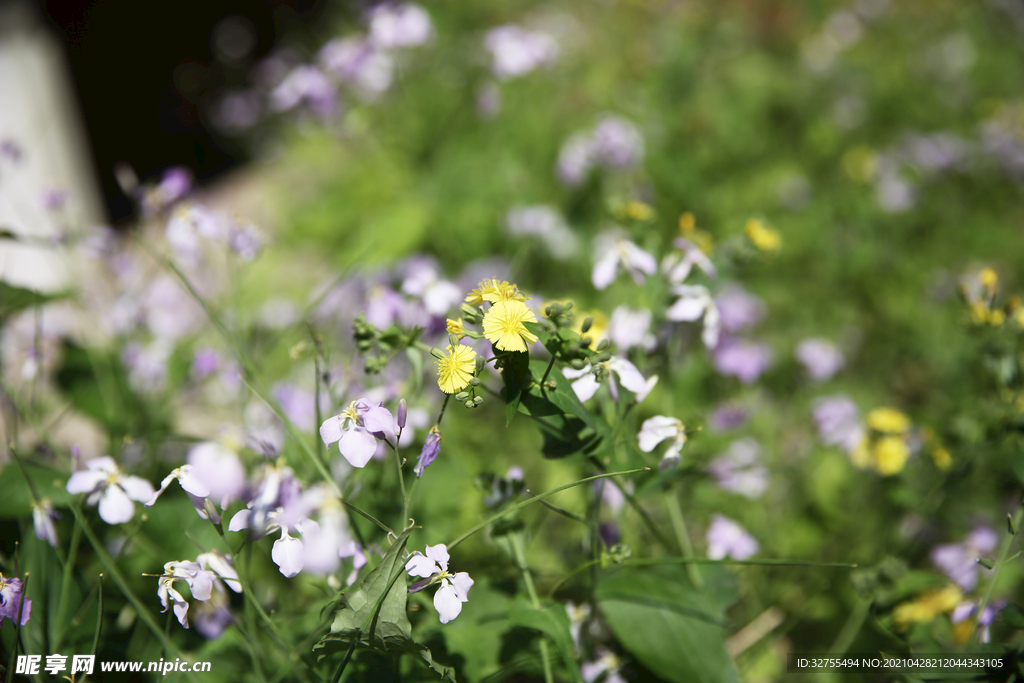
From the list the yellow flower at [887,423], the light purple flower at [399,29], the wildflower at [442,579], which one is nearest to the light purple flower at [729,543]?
the yellow flower at [887,423]

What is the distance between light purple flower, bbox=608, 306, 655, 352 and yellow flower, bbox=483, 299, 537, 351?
350 millimetres

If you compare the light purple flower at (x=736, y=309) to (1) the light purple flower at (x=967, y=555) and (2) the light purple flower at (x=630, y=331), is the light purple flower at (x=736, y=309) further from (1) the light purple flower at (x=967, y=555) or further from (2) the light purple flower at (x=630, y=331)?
(1) the light purple flower at (x=967, y=555)

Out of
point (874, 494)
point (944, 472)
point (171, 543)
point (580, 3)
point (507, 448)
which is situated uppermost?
point (580, 3)

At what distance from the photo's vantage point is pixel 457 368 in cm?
83

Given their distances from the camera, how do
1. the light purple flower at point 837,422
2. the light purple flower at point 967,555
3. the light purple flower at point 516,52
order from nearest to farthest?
1. the light purple flower at point 967,555
2. the light purple flower at point 837,422
3. the light purple flower at point 516,52

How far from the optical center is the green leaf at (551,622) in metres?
0.87

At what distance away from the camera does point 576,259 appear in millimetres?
2383

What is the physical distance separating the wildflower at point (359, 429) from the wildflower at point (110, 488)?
1.24 ft

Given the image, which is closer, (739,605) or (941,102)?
(739,605)

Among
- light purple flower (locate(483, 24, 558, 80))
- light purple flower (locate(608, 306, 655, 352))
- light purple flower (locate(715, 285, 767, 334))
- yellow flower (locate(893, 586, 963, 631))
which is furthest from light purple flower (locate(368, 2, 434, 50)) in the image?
yellow flower (locate(893, 586, 963, 631))

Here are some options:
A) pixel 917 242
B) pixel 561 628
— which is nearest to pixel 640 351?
pixel 561 628

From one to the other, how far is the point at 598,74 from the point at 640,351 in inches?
128

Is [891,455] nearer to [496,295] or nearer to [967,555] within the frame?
[967,555]

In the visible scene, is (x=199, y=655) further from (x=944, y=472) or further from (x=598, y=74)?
(x=598, y=74)
